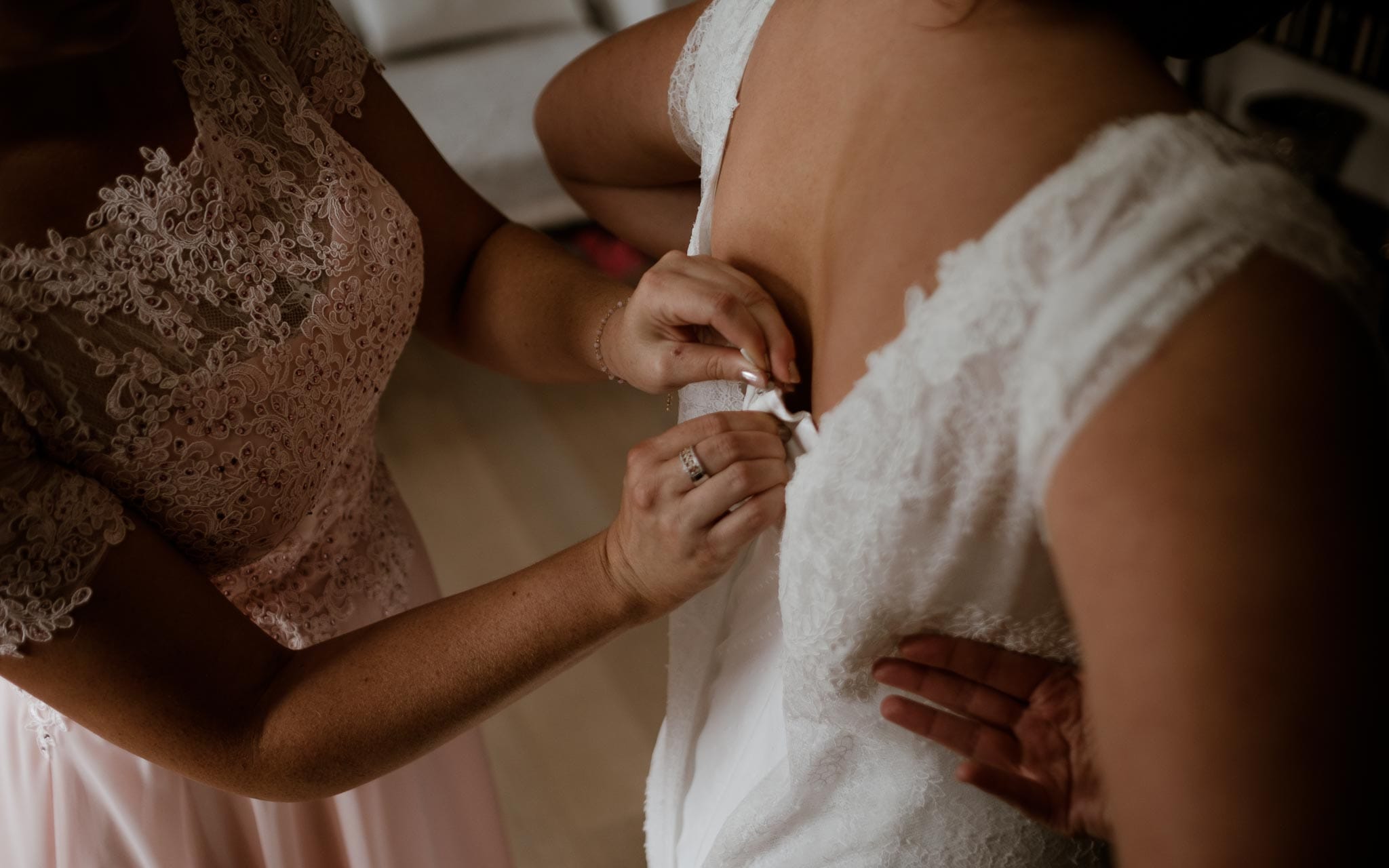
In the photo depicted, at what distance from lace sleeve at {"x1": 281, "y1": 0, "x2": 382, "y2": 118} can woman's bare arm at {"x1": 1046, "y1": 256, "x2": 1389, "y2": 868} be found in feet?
3.14

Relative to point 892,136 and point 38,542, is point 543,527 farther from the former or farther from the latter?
point 892,136

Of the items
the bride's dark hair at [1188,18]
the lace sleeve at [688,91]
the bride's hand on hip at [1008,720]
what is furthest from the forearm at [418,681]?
the bride's dark hair at [1188,18]

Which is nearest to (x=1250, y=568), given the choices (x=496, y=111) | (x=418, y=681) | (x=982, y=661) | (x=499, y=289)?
(x=982, y=661)

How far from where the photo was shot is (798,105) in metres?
0.73

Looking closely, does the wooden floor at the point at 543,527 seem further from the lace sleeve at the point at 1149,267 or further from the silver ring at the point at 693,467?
the lace sleeve at the point at 1149,267

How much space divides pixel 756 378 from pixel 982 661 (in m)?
0.26

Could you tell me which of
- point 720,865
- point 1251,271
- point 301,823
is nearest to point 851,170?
point 1251,271

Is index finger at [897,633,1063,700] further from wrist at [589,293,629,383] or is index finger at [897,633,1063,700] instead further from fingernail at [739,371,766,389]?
wrist at [589,293,629,383]

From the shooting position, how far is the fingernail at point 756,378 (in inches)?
29.4

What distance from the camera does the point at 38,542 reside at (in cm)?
76

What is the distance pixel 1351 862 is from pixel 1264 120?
2812 mm

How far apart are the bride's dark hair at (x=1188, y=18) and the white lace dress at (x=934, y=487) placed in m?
0.17

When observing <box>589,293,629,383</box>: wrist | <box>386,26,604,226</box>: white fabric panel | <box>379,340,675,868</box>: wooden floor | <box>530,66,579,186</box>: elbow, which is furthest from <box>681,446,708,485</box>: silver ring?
<box>386,26,604,226</box>: white fabric panel

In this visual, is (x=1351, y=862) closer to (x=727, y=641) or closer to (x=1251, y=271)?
(x=1251, y=271)
